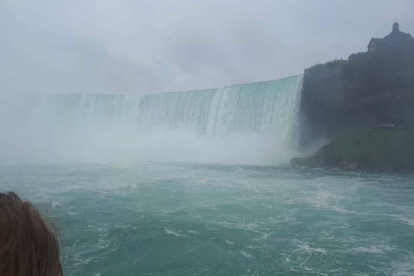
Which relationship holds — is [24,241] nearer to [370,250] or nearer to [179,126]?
[370,250]

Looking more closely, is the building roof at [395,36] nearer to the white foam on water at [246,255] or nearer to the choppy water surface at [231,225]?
the choppy water surface at [231,225]

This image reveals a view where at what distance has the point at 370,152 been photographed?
755 inches

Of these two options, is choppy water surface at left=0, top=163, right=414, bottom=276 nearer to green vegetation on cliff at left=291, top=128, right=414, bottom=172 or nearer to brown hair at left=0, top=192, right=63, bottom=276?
brown hair at left=0, top=192, right=63, bottom=276

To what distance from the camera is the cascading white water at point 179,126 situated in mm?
22906

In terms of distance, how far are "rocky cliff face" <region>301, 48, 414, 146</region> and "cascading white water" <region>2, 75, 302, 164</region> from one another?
980mm

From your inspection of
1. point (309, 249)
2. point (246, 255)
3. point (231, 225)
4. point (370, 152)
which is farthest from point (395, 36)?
point (246, 255)

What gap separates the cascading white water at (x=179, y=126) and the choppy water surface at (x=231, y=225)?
29.1 feet

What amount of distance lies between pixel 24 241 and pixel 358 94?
75.9 ft

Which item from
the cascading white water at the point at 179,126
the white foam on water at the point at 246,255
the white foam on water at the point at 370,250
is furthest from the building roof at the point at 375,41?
the white foam on water at the point at 246,255

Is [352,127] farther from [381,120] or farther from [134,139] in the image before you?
[134,139]

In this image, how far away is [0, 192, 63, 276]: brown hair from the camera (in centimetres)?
65

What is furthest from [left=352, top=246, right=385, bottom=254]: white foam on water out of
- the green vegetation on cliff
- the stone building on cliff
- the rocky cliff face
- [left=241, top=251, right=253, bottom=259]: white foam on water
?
the stone building on cliff

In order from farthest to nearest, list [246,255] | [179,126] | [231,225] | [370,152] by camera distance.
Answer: [179,126], [370,152], [231,225], [246,255]

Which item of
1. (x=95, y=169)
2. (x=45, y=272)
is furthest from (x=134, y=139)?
(x=45, y=272)
